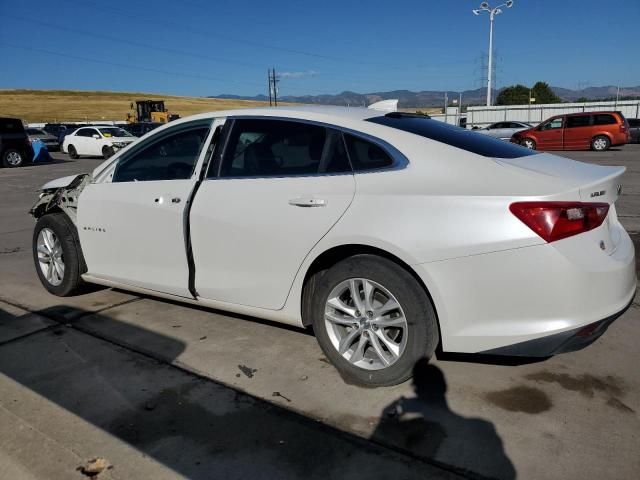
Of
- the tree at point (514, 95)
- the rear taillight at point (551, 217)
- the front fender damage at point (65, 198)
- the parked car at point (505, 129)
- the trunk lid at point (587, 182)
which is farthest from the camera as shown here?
the tree at point (514, 95)

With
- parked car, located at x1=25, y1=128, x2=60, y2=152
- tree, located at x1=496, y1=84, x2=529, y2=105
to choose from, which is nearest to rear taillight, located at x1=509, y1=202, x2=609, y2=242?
parked car, located at x1=25, y1=128, x2=60, y2=152

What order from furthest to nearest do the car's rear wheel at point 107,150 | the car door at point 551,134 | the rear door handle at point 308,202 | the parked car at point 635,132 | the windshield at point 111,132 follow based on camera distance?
the parked car at point 635,132 < the windshield at point 111,132 < the car's rear wheel at point 107,150 < the car door at point 551,134 < the rear door handle at point 308,202

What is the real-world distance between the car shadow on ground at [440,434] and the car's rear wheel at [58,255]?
3.02m

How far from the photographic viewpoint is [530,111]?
41.5m

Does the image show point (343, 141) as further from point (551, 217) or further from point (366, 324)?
point (551, 217)

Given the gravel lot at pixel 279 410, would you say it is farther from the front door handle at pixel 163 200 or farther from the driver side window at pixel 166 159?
the driver side window at pixel 166 159

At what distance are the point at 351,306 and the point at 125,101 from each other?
319 feet

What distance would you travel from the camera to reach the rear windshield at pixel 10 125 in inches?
818

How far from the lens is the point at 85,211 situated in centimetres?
432

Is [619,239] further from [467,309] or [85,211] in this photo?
[85,211]

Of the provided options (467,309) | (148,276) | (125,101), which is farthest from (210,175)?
(125,101)

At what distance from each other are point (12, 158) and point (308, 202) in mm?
21610

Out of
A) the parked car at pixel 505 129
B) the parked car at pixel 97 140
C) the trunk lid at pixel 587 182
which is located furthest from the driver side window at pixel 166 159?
the parked car at pixel 505 129

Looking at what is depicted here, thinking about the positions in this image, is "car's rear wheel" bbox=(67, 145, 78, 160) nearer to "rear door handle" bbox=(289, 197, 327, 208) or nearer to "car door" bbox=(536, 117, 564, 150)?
"car door" bbox=(536, 117, 564, 150)
